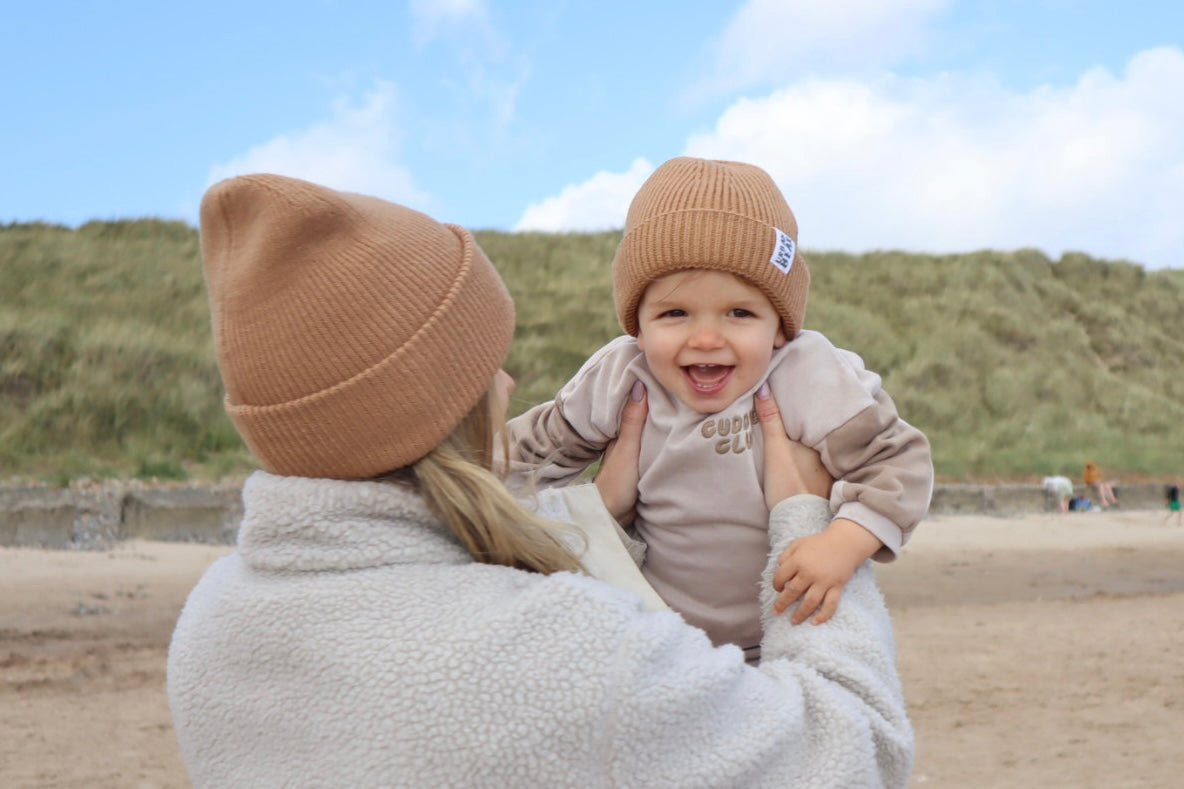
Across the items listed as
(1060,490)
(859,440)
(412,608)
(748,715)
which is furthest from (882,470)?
(1060,490)

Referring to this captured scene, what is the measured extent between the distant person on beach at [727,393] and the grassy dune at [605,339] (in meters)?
11.0

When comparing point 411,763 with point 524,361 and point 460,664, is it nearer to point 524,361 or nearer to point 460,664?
point 460,664

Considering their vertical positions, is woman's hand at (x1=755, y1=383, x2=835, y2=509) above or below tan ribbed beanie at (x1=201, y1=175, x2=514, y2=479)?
below

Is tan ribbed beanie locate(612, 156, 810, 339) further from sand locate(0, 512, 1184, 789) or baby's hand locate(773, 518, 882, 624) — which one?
sand locate(0, 512, 1184, 789)

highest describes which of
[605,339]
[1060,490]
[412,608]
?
[412,608]

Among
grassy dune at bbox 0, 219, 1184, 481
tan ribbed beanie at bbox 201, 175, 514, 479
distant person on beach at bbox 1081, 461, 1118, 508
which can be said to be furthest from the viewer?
distant person on beach at bbox 1081, 461, 1118, 508

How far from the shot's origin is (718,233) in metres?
2.03

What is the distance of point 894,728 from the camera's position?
1.45 meters

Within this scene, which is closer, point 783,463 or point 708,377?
point 783,463

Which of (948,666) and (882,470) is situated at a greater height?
(882,470)

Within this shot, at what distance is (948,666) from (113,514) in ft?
23.1

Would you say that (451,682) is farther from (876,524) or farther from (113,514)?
(113,514)

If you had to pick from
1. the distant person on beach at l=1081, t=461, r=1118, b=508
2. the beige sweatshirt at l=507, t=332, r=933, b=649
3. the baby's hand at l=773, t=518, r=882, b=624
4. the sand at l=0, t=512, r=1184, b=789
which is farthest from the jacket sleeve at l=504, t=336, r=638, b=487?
the distant person on beach at l=1081, t=461, r=1118, b=508

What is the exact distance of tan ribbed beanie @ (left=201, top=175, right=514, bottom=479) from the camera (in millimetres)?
1408
